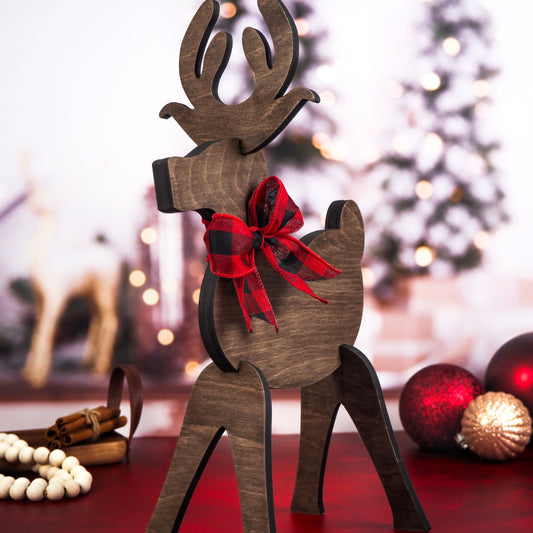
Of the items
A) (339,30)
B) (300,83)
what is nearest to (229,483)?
(300,83)

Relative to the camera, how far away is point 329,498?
5.03 feet

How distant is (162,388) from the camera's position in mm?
2252

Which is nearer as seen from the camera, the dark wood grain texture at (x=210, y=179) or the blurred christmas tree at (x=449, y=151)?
the dark wood grain texture at (x=210, y=179)

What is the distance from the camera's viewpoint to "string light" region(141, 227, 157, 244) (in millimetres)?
2244

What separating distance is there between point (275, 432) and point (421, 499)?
0.79 m

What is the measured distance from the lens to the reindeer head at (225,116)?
101 cm

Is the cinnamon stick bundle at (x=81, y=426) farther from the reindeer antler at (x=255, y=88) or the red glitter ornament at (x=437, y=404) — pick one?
the reindeer antler at (x=255, y=88)

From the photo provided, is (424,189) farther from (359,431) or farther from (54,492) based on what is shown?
(54,492)

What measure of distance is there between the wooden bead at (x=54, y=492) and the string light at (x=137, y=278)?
2.63 ft

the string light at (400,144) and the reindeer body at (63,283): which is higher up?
the string light at (400,144)

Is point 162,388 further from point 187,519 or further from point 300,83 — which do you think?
point 300,83

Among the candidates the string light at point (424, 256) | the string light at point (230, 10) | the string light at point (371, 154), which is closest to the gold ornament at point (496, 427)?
the string light at point (424, 256)

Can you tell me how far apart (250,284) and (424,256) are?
1.37 m

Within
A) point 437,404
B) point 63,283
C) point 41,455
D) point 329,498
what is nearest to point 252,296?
point 329,498
